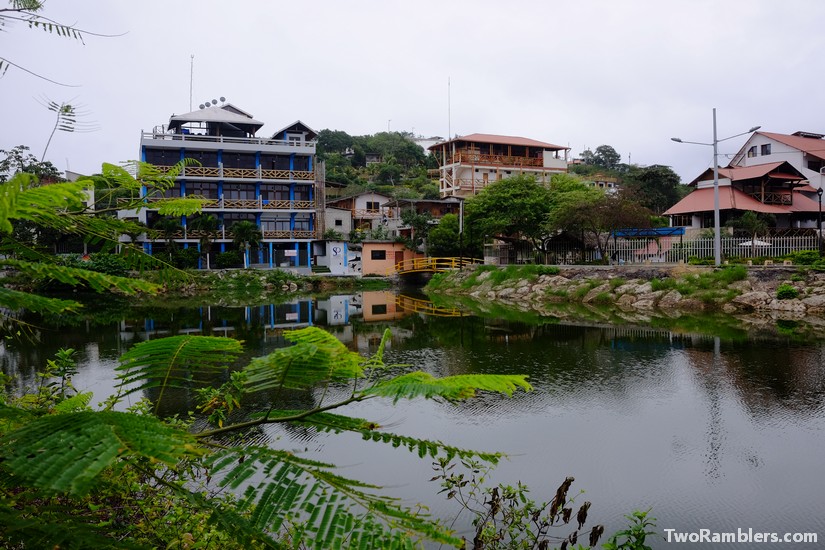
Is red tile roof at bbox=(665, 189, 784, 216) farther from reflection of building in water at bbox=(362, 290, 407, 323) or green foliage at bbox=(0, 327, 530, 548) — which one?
green foliage at bbox=(0, 327, 530, 548)

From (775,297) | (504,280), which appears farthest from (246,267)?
(775,297)

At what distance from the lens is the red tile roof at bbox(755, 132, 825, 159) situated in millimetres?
40466

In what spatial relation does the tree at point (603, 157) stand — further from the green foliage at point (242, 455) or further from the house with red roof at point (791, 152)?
the green foliage at point (242, 455)

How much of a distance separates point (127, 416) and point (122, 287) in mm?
351

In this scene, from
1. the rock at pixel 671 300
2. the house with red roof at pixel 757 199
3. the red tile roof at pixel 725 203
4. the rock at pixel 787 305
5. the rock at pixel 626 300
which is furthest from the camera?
the house with red roof at pixel 757 199

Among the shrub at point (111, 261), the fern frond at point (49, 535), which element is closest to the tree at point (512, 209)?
the shrub at point (111, 261)

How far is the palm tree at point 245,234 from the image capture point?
131 feet

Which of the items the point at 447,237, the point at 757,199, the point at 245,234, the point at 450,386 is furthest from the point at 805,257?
the point at 245,234

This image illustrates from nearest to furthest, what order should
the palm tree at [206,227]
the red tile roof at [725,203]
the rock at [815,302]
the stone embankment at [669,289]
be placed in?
the rock at [815,302] < the stone embankment at [669,289] < the red tile roof at [725,203] < the palm tree at [206,227]

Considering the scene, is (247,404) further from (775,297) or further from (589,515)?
(775,297)

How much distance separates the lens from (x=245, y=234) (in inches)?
1583

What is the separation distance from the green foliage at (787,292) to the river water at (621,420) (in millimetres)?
7774

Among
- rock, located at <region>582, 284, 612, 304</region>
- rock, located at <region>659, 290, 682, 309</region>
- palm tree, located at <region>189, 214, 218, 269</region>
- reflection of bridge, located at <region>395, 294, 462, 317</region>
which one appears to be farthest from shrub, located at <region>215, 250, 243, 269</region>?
rock, located at <region>659, 290, 682, 309</region>

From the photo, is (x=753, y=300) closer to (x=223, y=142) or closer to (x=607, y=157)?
(x=223, y=142)
